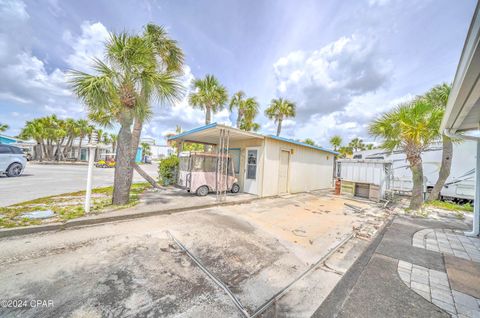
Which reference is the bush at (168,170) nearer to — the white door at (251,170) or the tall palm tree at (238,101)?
the white door at (251,170)

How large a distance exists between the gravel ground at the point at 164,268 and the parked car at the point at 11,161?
430 inches

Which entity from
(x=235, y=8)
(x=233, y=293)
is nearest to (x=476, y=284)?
(x=233, y=293)

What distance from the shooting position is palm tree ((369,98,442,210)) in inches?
245

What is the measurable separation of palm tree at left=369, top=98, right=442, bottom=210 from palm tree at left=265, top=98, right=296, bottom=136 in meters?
10.6

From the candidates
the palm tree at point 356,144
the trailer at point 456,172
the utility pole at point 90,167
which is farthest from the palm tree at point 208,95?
the palm tree at point 356,144

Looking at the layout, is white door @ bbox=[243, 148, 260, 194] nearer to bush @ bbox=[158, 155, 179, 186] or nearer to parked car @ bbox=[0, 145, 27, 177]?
bush @ bbox=[158, 155, 179, 186]

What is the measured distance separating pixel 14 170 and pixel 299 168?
1678 centimetres

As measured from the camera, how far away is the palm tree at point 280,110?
57.2ft

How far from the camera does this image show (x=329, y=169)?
500 inches

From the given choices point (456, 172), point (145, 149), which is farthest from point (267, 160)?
point (145, 149)

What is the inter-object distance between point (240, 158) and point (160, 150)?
164ft

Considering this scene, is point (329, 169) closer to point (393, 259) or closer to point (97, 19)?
point (393, 259)

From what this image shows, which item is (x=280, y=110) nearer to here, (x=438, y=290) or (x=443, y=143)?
(x=443, y=143)

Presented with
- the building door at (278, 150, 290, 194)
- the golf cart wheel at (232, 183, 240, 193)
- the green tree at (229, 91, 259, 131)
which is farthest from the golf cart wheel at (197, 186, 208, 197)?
the green tree at (229, 91, 259, 131)
